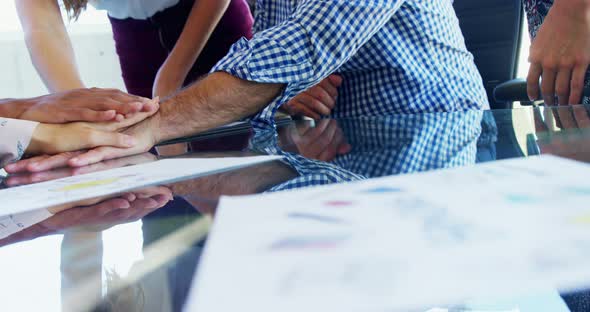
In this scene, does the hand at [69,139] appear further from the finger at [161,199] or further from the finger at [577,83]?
the finger at [577,83]

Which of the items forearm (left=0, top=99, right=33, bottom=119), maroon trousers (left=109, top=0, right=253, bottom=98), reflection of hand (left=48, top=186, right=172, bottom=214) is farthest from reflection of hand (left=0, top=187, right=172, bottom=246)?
maroon trousers (left=109, top=0, right=253, bottom=98)

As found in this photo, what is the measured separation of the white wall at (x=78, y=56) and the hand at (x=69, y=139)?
3.46 meters

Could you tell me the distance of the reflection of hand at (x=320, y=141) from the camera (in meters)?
0.63

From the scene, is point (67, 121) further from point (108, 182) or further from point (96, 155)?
point (108, 182)

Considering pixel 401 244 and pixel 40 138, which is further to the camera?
pixel 40 138

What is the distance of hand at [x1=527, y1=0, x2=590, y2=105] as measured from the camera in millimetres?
917

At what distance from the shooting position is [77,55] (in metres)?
4.04

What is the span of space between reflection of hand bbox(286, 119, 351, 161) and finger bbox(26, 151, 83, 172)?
0.36 meters

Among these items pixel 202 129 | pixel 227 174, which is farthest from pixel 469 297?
pixel 202 129

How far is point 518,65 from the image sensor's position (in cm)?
197

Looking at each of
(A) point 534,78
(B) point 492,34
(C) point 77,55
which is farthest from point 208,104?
(C) point 77,55

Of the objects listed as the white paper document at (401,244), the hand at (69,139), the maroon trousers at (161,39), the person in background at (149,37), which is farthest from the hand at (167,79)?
the white paper document at (401,244)

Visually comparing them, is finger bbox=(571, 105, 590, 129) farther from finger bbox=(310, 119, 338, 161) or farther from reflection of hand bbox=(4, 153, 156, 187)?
reflection of hand bbox=(4, 153, 156, 187)

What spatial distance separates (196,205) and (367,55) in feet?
2.69
